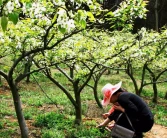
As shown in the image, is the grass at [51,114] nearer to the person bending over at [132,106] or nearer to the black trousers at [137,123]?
the black trousers at [137,123]

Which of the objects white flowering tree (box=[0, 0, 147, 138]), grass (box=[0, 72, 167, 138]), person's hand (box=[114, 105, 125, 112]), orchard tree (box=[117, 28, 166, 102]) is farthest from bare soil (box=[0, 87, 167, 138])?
person's hand (box=[114, 105, 125, 112])

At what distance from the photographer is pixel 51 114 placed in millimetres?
10617

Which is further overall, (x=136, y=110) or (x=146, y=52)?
(x=146, y=52)

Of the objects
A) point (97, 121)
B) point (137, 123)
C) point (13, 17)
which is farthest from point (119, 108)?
point (97, 121)

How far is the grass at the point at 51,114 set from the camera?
905 cm

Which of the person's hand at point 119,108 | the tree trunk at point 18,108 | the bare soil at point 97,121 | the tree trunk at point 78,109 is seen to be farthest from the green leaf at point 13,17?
the tree trunk at point 78,109

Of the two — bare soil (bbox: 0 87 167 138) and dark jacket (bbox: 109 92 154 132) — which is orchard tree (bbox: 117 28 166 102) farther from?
dark jacket (bbox: 109 92 154 132)

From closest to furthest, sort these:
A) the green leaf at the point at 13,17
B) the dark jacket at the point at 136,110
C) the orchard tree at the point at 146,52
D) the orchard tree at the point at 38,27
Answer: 1. the green leaf at the point at 13,17
2. the orchard tree at the point at 38,27
3. the dark jacket at the point at 136,110
4. the orchard tree at the point at 146,52

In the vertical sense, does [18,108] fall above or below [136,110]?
below

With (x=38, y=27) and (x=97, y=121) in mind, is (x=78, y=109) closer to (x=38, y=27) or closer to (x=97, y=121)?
(x=97, y=121)

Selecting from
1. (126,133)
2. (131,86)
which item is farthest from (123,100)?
(131,86)

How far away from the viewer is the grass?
9.05 metres

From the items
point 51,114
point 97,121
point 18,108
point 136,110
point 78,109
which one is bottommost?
point 97,121

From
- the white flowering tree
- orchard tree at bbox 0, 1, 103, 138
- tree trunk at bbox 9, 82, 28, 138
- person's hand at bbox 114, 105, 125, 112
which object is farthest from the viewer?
tree trunk at bbox 9, 82, 28, 138
